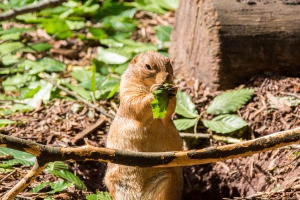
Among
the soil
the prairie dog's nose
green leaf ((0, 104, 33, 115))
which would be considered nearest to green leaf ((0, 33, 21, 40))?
green leaf ((0, 104, 33, 115))

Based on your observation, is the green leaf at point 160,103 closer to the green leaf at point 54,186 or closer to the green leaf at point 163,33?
the green leaf at point 54,186

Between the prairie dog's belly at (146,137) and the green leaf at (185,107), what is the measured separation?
3.39ft

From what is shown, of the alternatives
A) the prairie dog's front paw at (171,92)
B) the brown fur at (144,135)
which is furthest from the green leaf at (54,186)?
the prairie dog's front paw at (171,92)

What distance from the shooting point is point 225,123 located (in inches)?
191

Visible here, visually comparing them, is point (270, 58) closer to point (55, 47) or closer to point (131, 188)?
point (131, 188)

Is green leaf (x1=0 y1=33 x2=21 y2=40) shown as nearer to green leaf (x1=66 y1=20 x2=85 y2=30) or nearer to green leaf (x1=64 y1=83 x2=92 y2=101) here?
green leaf (x1=66 y1=20 x2=85 y2=30)

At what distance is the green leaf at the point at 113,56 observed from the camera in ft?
20.5

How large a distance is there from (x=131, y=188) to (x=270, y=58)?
80.6 inches

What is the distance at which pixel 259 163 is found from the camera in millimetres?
4676

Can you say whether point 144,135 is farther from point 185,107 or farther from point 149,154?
point 185,107

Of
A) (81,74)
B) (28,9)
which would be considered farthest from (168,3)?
(28,9)

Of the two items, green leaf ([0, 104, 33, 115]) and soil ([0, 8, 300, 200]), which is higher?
green leaf ([0, 104, 33, 115])

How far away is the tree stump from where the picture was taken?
194 inches

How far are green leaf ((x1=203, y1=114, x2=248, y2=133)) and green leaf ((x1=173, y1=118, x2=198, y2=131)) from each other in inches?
4.7
